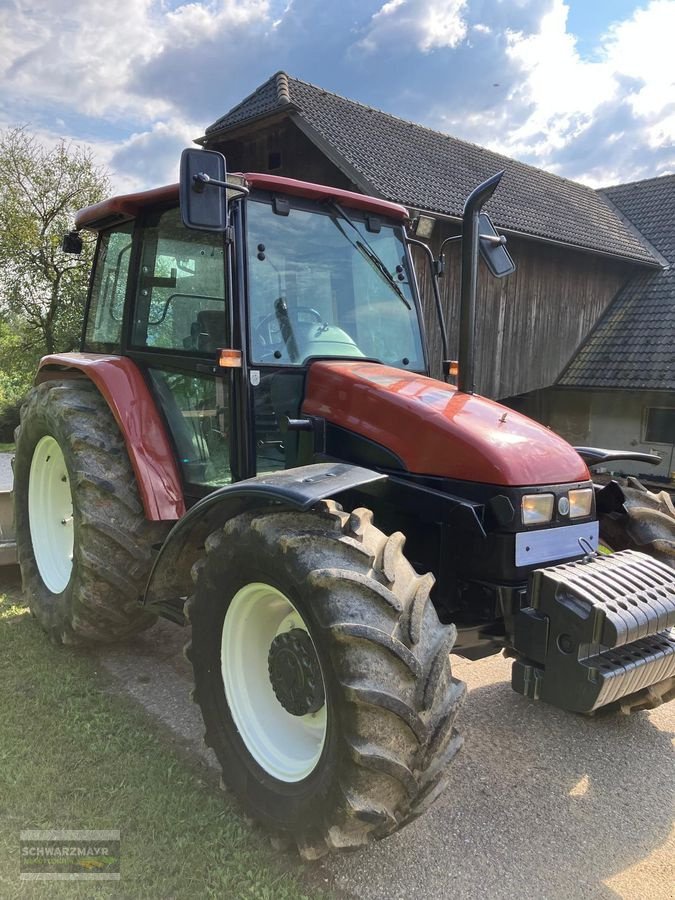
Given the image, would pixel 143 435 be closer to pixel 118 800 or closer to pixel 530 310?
pixel 118 800

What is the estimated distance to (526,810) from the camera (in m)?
2.59

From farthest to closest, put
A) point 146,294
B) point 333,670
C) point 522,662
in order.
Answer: point 146,294 < point 522,662 < point 333,670

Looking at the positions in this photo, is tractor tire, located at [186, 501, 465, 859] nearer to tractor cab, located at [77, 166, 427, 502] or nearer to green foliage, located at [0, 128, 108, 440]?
tractor cab, located at [77, 166, 427, 502]

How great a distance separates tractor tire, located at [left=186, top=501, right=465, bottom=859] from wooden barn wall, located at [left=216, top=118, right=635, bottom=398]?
342 inches

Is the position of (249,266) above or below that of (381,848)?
above

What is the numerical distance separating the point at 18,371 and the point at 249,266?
16.8m

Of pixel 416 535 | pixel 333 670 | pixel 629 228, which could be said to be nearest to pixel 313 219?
pixel 416 535

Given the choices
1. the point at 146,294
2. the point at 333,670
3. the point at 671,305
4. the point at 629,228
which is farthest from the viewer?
the point at 629,228

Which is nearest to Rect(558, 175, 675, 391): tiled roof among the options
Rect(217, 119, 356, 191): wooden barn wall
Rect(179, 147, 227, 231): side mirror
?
Rect(217, 119, 356, 191): wooden barn wall

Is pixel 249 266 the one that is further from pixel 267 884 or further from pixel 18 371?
pixel 18 371

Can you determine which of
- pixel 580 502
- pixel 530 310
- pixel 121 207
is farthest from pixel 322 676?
pixel 530 310

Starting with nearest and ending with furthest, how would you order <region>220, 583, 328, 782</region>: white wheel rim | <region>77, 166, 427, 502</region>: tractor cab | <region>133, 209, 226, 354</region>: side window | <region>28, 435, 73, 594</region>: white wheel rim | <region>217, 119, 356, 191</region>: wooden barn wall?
<region>220, 583, 328, 782</region>: white wheel rim
<region>77, 166, 427, 502</region>: tractor cab
<region>133, 209, 226, 354</region>: side window
<region>28, 435, 73, 594</region>: white wheel rim
<region>217, 119, 356, 191</region>: wooden barn wall

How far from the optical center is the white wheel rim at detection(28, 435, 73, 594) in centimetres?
398

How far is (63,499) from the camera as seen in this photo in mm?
4082
